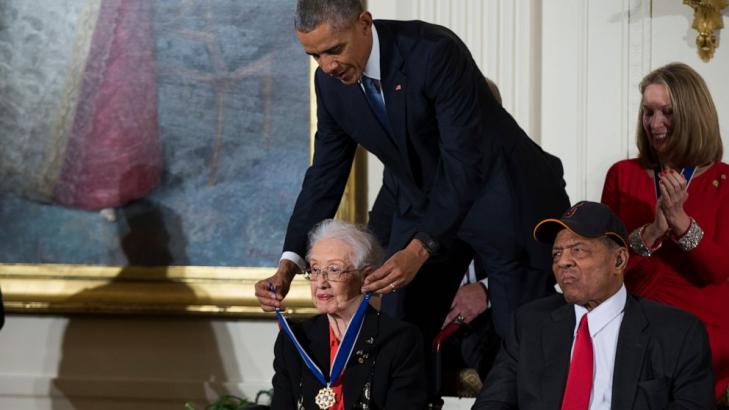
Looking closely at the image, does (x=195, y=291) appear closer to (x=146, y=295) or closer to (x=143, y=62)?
(x=146, y=295)

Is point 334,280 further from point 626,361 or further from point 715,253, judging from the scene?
point 715,253

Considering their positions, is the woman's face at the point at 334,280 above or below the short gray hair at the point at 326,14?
below

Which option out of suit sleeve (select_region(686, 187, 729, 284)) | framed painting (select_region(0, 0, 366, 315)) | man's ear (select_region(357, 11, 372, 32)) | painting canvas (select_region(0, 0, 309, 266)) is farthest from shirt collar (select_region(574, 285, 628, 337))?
painting canvas (select_region(0, 0, 309, 266))

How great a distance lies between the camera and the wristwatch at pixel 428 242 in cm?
351

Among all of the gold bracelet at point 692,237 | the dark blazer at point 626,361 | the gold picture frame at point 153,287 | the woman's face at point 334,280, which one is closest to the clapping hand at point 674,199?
the gold bracelet at point 692,237

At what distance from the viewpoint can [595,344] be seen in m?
3.52

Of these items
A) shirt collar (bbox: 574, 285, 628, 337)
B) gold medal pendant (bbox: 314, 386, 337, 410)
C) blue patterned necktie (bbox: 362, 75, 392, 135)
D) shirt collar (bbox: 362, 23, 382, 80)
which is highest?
shirt collar (bbox: 362, 23, 382, 80)

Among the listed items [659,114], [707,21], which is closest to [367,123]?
[659,114]

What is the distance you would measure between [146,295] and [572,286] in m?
2.60

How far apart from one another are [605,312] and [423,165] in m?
0.69

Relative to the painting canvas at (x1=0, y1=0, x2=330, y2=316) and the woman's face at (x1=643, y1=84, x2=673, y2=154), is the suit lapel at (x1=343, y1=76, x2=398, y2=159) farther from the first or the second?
the painting canvas at (x1=0, y1=0, x2=330, y2=316)

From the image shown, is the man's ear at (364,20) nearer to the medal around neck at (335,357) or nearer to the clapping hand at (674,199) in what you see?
the medal around neck at (335,357)

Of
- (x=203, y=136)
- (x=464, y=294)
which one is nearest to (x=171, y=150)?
(x=203, y=136)

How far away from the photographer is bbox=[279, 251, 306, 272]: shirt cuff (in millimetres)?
3867
